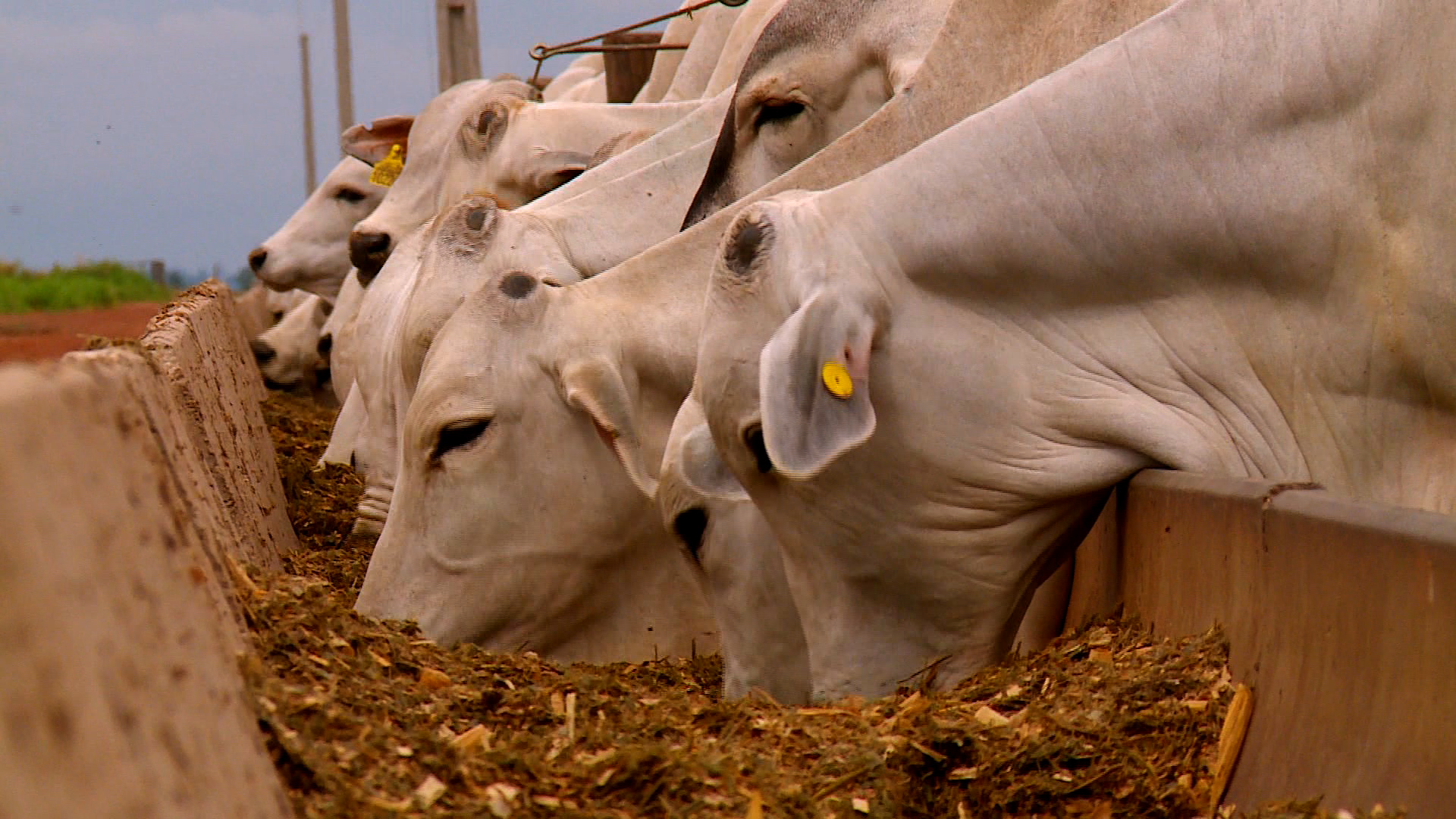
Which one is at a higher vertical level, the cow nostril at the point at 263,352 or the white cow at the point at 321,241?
the white cow at the point at 321,241

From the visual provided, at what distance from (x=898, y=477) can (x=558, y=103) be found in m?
4.23

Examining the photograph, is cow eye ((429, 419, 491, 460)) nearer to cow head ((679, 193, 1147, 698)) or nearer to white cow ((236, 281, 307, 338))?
cow head ((679, 193, 1147, 698))

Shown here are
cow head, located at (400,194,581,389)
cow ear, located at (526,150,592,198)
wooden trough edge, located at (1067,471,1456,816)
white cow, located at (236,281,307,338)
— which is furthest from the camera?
white cow, located at (236,281,307,338)

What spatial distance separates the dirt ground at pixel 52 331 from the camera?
1.70m

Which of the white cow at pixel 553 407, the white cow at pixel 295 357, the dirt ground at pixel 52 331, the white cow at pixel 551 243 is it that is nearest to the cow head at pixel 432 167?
the white cow at pixel 551 243

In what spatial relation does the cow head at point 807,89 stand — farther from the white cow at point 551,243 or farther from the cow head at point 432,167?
the cow head at point 432,167

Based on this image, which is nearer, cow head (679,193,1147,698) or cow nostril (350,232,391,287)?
cow head (679,193,1147,698)

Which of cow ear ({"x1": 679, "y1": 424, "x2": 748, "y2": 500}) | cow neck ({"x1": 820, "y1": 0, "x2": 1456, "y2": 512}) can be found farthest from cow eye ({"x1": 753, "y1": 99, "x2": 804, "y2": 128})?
cow neck ({"x1": 820, "y1": 0, "x2": 1456, "y2": 512})

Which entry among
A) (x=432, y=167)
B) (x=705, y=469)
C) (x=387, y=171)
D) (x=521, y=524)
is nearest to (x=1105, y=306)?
(x=705, y=469)

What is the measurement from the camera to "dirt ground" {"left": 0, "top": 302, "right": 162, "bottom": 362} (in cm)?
170

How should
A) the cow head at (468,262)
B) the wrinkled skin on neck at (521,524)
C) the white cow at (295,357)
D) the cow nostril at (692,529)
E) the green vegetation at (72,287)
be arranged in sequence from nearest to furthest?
the green vegetation at (72,287), the cow nostril at (692,529), the wrinkled skin on neck at (521,524), the cow head at (468,262), the white cow at (295,357)

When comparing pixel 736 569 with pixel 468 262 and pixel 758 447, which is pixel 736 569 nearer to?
pixel 758 447

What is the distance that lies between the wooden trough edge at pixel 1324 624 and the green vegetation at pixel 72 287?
1.49 meters

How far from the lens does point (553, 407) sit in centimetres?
413
